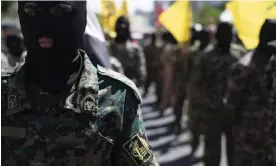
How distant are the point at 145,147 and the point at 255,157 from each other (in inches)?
98.6

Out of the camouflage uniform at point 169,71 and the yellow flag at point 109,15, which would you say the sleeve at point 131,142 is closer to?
the yellow flag at point 109,15

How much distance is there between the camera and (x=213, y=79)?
6355 mm

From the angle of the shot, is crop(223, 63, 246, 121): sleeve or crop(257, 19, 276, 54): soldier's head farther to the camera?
crop(223, 63, 246, 121): sleeve

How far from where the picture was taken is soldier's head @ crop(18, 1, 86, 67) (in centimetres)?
205

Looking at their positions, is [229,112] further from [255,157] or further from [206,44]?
[206,44]

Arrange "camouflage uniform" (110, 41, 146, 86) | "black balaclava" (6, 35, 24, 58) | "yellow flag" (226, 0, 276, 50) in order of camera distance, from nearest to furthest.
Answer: "yellow flag" (226, 0, 276, 50)
"black balaclava" (6, 35, 24, 58)
"camouflage uniform" (110, 41, 146, 86)

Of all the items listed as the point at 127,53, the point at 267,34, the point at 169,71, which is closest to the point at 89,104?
the point at 267,34

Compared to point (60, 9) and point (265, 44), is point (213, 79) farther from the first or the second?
point (60, 9)

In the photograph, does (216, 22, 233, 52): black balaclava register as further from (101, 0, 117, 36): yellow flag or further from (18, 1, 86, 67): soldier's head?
(18, 1, 86, 67): soldier's head

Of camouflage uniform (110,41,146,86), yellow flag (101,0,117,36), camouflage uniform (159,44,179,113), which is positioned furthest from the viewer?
camouflage uniform (159,44,179,113)

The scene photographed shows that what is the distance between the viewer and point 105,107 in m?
2.14

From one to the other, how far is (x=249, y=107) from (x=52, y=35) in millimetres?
2717

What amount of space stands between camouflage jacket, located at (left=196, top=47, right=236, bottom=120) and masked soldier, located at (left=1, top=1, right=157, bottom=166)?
161 inches

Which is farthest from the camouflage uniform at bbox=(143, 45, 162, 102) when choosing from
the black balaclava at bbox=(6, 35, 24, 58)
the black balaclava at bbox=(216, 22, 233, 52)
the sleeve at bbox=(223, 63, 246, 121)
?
the sleeve at bbox=(223, 63, 246, 121)
